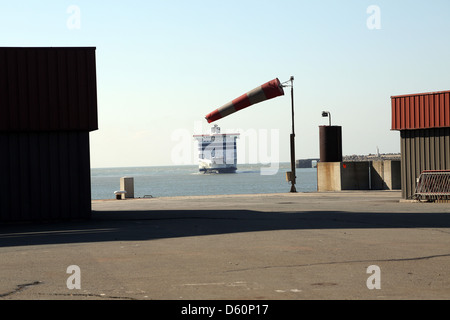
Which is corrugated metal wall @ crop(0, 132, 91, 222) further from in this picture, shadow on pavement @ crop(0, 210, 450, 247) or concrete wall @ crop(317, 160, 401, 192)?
concrete wall @ crop(317, 160, 401, 192)

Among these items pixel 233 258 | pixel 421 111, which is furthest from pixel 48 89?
pixel 421 111

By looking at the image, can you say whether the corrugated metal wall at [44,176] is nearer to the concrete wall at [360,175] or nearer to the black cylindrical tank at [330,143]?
the concrete wall at [360,175]

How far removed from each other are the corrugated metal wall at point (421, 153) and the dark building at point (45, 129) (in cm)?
1464

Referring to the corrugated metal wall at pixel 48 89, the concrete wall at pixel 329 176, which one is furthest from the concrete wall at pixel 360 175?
the corrugated metal wall at pixel 48 89

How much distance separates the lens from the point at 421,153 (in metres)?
29.6

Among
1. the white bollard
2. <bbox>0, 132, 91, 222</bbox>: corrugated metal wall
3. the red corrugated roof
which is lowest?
the white bollard

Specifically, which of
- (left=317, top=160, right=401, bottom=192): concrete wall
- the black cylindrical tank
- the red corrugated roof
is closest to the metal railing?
the red corrugated roof

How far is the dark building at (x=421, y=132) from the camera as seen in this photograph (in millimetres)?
28781

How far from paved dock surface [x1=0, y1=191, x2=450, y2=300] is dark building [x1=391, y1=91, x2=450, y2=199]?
327 inches

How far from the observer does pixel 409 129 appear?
2967 centimetres

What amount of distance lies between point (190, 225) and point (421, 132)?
1414cm

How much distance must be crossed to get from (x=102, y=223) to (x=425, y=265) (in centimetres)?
1233

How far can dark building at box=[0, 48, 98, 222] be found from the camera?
21531 millimetres

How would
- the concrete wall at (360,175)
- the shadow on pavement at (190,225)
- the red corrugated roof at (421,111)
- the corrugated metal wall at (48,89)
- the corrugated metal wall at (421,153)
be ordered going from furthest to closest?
the concrete wall at (360,175) → the corrugated metal wall at (421,153) → the red corrugated roof at (421,111) → the corrugated metal wall at (48,89) → the shadow on pavement at (190,225)
